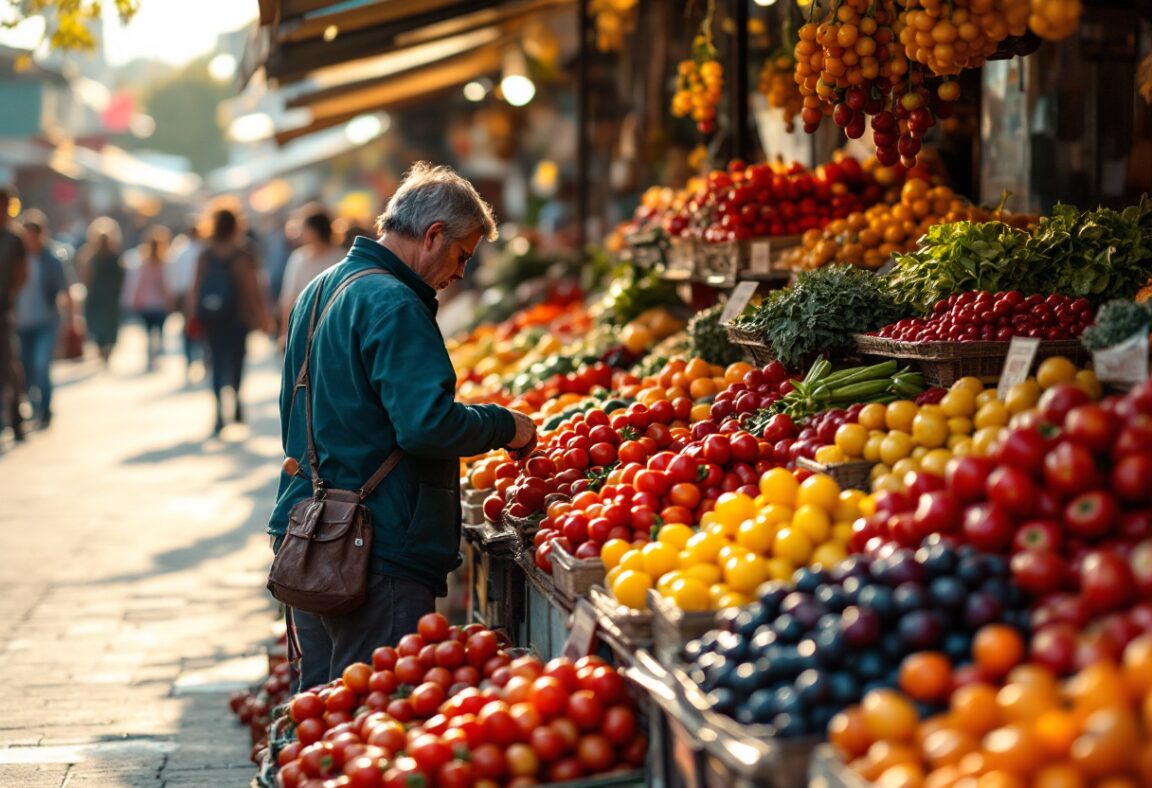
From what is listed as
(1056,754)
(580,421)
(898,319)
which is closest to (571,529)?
(580,421)

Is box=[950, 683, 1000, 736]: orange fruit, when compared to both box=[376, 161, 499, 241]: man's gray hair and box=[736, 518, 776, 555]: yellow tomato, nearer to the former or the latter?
box=[736, 518, 776, 555]: yellow tomato

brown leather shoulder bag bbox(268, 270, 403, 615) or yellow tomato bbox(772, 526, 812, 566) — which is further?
brown leather shoulder bag bbox(268, 270, 403, 615)

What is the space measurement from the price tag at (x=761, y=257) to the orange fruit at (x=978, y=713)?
4265 mm

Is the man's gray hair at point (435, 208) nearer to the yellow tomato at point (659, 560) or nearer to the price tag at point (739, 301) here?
the yellow tomato at point (659, 560)

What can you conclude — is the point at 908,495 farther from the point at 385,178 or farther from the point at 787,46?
the point at 385,178

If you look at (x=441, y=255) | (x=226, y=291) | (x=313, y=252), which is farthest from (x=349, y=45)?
(x=441, y=255)

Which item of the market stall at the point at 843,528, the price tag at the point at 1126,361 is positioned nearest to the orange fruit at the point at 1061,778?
the market stall at the point at 843,528

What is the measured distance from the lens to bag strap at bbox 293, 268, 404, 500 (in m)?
4.32

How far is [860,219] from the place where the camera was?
653 cm

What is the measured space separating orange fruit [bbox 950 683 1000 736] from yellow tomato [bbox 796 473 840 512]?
118 centimetres

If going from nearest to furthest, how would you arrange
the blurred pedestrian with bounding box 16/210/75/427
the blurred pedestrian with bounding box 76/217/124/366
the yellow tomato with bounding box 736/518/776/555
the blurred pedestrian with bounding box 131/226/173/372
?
1. the yellow tomato with bounding box 736/518/776/555
2. the blurred pedestrian with bounding box 16/210/75/427
3. the blurred pedestrian with bounding box 131/226/173/372
4. the blurred pedestrian with bounding box 76/217/124/366

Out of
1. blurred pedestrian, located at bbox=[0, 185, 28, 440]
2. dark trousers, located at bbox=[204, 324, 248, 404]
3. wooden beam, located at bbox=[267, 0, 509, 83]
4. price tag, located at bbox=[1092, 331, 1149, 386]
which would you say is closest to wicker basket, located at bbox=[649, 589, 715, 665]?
price tag, located at bbox=[1092, 331, 1149, 386]

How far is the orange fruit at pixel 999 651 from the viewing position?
2621mm

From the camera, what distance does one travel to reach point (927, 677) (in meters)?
2.66
